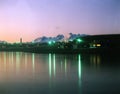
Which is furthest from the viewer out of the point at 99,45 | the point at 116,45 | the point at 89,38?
the point at 89,38

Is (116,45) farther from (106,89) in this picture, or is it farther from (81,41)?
(106,89)

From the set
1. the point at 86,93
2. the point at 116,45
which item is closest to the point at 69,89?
the point at 86,93

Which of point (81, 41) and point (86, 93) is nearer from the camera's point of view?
point (86, 93)

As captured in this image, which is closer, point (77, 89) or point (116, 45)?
point (77, 89)

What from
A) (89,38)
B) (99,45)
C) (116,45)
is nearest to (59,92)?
(116,45)

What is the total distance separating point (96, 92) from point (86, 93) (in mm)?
775

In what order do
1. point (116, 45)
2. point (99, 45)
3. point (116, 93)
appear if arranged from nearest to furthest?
point (116, 93) → point (116, 45) → point (99, 45)

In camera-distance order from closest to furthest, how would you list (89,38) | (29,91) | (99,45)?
1. (29,91)
2. (99,45)
3. (89,38)

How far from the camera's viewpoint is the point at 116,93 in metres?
17.9

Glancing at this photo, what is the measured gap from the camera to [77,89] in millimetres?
19938

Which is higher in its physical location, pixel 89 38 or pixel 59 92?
pixel 89 38

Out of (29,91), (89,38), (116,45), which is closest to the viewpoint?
(29,91)

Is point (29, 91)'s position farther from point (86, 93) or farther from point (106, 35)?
point (106, 35)

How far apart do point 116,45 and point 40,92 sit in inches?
3958
